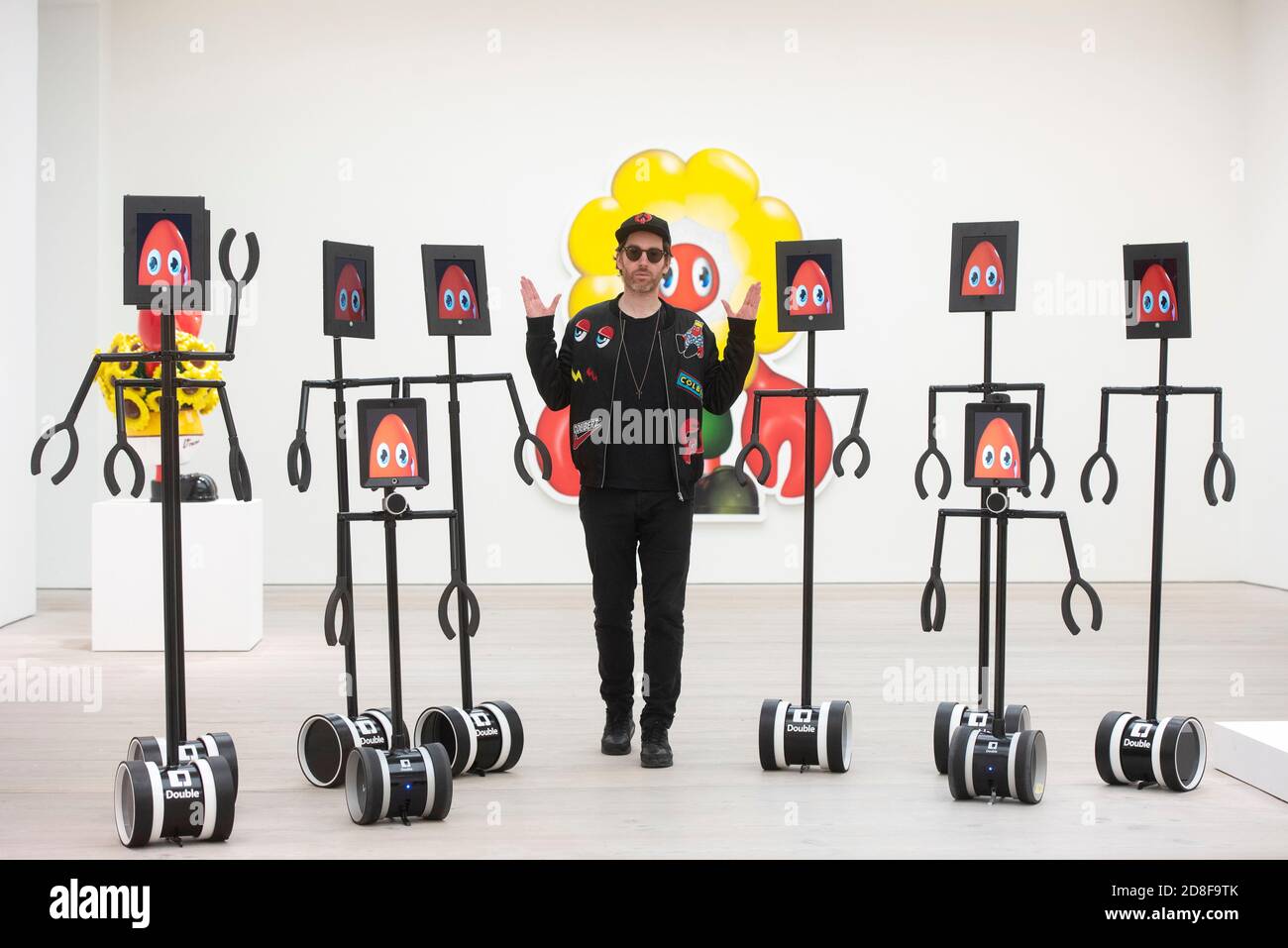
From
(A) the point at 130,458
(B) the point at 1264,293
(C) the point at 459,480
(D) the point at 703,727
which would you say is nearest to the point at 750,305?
(C) the point at 459,480

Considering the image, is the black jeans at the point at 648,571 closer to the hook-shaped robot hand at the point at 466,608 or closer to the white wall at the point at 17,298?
the hook-shaped robot hand at the point at 466,608

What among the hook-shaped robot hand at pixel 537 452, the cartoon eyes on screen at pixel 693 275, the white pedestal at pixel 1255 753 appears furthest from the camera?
the cartoon eyes on screen at pixel 693 275

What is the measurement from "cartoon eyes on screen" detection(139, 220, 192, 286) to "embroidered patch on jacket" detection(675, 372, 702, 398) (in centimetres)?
134

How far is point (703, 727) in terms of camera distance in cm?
438

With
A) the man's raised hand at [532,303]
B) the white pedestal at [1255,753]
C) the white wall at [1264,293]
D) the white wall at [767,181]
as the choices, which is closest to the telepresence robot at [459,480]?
the man's raised hand at [532,303]

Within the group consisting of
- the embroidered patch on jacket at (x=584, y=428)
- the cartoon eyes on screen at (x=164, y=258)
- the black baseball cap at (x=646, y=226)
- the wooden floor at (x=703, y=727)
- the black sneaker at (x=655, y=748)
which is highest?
the black baseball cap at (x=646, y=226)

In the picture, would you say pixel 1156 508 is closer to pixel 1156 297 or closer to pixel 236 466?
pixel 1156 297

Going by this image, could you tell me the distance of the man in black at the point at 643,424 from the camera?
3.81m

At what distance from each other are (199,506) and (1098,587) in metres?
5.11

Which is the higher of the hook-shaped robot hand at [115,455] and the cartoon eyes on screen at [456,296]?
the cartoon eyes on screen at [456,296]

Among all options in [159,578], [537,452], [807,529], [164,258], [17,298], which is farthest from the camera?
[17,298]

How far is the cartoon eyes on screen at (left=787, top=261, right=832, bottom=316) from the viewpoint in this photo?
150 inches

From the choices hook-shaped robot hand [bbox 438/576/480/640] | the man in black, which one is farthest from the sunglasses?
hook-shaped robot hand [bbox 438/576/480/640]

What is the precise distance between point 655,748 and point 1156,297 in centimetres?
180
